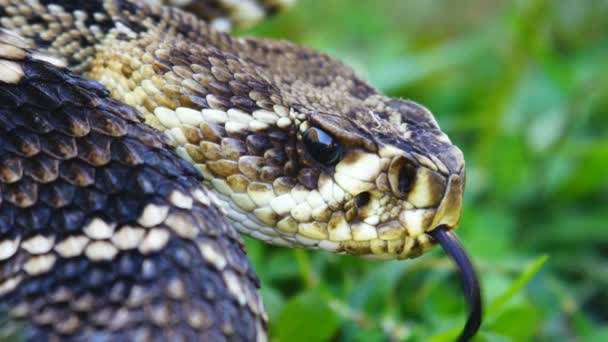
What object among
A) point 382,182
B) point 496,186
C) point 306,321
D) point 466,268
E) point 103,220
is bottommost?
point 496,186

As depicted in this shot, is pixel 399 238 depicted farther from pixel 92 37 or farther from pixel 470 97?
pixel 470 97

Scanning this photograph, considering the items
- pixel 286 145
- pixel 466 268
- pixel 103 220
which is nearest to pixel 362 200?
pixel 286 145

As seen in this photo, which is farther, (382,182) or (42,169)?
(382,182)

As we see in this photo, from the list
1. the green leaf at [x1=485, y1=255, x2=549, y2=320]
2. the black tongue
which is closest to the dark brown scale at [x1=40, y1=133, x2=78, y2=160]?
the black tongue

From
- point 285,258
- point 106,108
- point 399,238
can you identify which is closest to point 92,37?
point 106,108

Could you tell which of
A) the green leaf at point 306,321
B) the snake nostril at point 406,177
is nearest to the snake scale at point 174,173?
the snake nostril at point 406,177

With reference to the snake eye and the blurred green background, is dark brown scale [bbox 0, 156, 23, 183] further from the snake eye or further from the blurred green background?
the blurred green background

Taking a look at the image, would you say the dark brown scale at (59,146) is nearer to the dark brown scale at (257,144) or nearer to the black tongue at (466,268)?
the dark brown scale at (257,144)

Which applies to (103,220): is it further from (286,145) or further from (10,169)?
(286,145)
